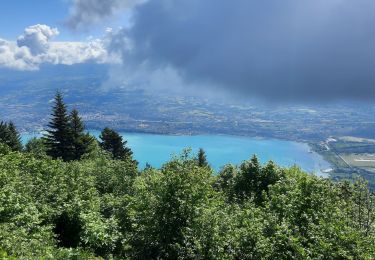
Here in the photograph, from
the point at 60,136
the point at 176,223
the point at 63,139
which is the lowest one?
the point at 176,223

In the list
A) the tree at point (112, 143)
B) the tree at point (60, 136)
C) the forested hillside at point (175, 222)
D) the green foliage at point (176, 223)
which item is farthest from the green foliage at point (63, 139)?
the green foliage at point (176, 223)

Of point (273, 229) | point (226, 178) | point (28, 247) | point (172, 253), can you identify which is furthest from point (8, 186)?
point (226, 178)

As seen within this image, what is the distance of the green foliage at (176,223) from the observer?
13148 millimetres

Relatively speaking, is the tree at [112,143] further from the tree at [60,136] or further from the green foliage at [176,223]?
the green foliage at [176,223]

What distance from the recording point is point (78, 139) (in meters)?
61.8

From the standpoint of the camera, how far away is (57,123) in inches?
2411

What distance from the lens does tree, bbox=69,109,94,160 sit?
61.7m

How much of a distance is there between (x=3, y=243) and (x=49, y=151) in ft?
170

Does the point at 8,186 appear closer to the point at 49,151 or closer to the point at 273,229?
the point at 273,229

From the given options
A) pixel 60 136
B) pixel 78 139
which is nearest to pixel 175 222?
pixel 78 139

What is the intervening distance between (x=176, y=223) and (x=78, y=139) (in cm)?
4838

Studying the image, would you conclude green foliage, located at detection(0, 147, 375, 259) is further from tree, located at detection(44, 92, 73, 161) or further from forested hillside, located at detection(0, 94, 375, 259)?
tree, located at detection(44, 92, 73, 161)

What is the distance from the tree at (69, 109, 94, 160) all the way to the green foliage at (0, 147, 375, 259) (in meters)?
39.7

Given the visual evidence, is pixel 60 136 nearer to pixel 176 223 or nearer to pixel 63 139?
pixel 63 139
